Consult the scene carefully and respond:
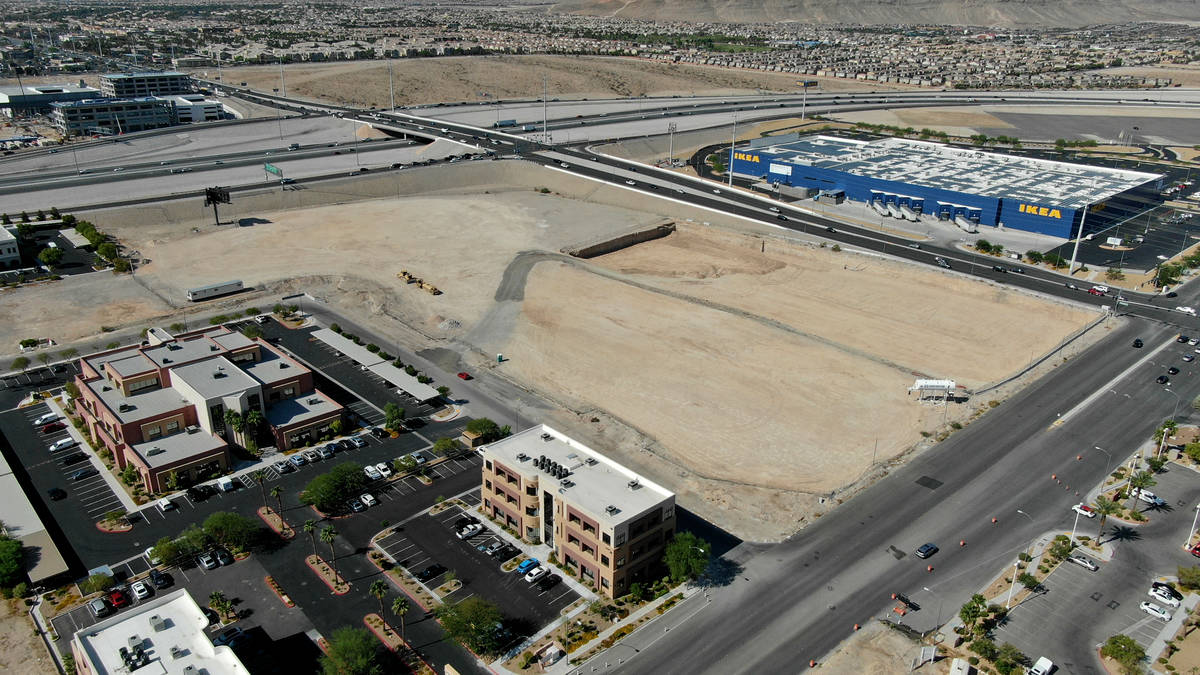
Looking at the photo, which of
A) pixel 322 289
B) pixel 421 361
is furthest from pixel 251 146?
pixel 421 361

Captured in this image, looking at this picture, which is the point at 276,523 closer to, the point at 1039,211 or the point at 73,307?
the point at 73,307

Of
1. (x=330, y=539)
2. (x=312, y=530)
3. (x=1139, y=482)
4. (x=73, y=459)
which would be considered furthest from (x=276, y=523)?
(x=1139, y=482)

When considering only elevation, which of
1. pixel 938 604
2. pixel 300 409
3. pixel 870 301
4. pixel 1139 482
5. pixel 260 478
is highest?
pixel 1139 482

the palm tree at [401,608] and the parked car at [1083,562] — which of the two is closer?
the palm tree at [401,608]

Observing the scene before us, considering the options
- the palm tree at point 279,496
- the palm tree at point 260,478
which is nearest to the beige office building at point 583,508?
the palm tree at point 279,496

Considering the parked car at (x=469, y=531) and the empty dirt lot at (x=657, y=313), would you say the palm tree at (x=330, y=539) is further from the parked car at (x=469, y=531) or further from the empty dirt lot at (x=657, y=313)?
the empty dirt lot at (x=657, y=313)

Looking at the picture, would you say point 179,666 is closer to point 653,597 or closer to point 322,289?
point 653,597
